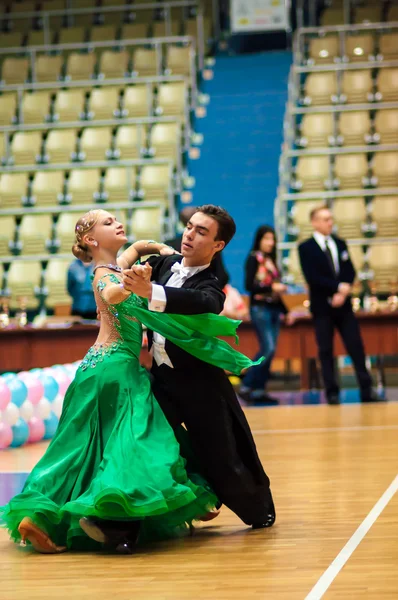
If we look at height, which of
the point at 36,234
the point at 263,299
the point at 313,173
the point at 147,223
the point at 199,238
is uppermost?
the point at 199,238

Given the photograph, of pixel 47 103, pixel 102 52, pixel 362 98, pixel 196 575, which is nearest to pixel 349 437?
pixel 196 575

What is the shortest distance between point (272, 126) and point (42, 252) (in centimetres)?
365

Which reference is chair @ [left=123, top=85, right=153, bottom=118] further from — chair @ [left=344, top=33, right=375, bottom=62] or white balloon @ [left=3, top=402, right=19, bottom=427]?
white balloon @ [left=3, top=402, right=19, bottom=427]

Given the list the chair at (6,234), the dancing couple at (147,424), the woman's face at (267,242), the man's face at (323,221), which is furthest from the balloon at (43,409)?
the chair at (6,234)

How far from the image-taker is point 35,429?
6621 mm

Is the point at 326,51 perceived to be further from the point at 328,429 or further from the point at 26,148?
the point at 328,429

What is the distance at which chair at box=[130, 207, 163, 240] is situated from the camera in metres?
11.3

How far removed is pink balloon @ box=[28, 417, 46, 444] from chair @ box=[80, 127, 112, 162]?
21.9 ft

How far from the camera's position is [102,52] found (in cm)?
1475

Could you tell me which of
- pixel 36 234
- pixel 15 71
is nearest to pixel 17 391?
pixel 36 234

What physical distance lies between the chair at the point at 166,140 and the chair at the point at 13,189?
1.58 m

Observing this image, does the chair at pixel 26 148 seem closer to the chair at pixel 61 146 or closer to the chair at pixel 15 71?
the chair at pixel 61 146

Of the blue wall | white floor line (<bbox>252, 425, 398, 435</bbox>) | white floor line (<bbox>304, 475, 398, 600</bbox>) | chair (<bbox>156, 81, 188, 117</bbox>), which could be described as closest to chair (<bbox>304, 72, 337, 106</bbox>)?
the blue wall

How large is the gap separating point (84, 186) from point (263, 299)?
425cm
